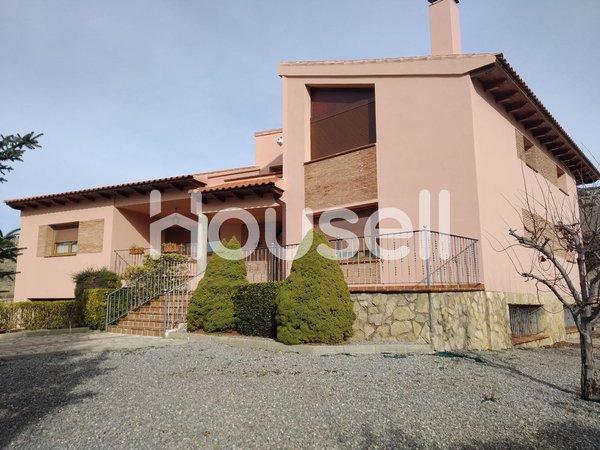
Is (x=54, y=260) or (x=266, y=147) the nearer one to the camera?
(x=54, y=260)

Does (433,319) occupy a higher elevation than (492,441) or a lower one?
higher

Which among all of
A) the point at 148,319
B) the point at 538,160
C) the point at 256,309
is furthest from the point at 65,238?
the point at 538,160

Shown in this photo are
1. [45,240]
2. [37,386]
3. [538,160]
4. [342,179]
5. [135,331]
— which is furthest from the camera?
[45,240]

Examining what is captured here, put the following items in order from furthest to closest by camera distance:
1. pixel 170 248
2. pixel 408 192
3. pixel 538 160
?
1. pixel 170 248
2. pixel 538 160
3. pixel 408 192

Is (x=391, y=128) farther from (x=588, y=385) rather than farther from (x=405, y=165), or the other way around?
(x=588, y=385)

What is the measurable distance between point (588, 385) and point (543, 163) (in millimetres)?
10168

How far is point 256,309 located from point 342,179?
431 cm

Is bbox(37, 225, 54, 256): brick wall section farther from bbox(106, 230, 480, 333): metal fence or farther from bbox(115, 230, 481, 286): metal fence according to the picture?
bbox(115, 230, 481, 286): metal fence

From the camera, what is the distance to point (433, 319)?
8.10 meters

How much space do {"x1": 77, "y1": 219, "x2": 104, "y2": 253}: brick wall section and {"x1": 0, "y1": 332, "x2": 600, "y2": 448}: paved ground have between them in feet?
25.9

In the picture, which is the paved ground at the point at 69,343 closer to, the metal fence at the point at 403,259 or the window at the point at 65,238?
the metal fence at the point at 403,259

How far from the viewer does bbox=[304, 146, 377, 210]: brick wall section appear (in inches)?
446

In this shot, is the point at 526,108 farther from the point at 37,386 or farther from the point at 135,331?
the point at 37,386

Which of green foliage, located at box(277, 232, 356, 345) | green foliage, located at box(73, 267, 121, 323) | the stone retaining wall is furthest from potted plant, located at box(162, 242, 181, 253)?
the stone retaining wall
